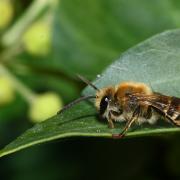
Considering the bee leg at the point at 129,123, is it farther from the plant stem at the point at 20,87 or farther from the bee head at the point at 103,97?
the plant stem at the point at 20,87

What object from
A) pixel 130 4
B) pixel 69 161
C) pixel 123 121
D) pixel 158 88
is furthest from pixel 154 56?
pixel 69 161

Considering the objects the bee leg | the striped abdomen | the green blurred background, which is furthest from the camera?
the green blurred background

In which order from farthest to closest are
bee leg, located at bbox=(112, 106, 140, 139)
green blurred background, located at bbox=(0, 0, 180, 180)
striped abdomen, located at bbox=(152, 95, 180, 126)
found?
green blurred background, located at bbox=(0, 0, 180, 180) → striped abdomen, located at bbox=(152, 95, 180, 126) → bee leg, located at bbox=(112, 106, 140, 139)

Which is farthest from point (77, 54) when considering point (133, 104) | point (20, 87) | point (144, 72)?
point (144, 72)

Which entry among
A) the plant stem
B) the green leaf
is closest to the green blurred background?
the plant stem

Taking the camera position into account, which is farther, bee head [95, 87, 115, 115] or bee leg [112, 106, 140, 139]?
bee head [95, 87, 115, 115]

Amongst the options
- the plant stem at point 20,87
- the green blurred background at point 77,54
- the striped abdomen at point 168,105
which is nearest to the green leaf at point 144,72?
the striped abdomen at point 168,105

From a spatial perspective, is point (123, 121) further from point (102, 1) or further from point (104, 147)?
point (104, 147)

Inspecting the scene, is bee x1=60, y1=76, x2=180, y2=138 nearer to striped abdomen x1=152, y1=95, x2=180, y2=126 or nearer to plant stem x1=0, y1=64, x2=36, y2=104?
striped abdomen x1=152, y1=95, x2=180, y2=126
